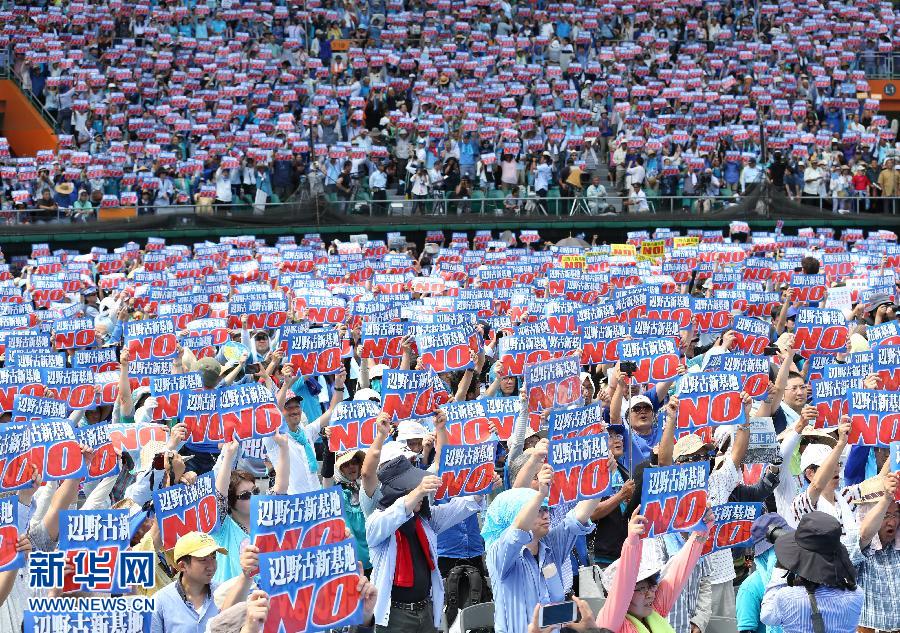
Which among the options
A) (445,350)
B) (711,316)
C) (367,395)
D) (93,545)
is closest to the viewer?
(93,545)

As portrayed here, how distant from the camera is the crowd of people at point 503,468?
6672 mm

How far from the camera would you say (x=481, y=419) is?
960 cm

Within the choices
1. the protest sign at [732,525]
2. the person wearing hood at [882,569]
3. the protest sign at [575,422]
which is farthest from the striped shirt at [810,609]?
the protest sign at [575,422]

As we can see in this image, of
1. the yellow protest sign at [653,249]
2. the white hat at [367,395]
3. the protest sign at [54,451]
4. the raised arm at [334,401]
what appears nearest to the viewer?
the protest sign at [54,451]

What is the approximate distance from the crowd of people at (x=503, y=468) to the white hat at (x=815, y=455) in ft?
0.08

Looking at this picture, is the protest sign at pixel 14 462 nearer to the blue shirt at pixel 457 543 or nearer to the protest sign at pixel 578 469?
the blue shirt at pixel 457 543

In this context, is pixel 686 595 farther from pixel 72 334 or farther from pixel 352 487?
pixel 72 334

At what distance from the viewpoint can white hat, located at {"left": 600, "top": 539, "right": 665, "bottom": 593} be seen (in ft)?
22.1

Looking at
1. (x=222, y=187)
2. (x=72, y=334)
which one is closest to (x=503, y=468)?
(x=72, y=334)

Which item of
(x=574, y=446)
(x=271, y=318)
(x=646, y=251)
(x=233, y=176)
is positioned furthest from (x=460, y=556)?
(x=233, y=176)

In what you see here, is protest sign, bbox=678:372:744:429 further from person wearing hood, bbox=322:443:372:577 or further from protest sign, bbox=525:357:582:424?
person wearing hood, bbox=322:443:372:577

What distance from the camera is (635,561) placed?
6.54m

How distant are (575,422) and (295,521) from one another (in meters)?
2.31

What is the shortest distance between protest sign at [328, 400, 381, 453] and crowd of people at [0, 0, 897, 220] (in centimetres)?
1855
